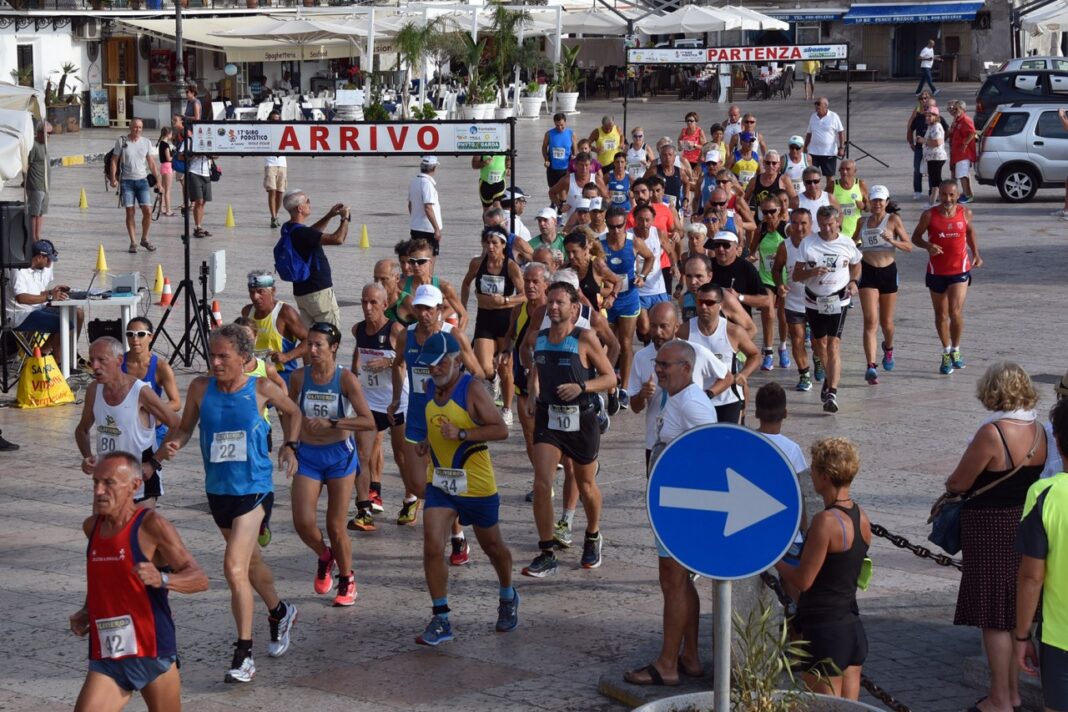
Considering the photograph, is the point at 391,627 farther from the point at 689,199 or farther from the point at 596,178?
the point at 689,199

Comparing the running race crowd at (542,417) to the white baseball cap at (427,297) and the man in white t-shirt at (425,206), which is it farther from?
the man in white t-shirt at (425,206)

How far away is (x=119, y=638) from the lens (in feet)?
21.1

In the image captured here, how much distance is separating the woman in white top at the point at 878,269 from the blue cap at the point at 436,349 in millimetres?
6593

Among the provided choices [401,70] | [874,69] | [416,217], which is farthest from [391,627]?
[874,69]

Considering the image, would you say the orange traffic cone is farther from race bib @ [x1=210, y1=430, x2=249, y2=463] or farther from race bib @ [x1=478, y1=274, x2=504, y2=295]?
race bib @ [x1=210, y1=430, x2=249, y2=463]

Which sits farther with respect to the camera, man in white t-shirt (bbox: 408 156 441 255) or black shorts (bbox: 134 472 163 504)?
man in white t-shirt (bbox: 408 156 441 255)

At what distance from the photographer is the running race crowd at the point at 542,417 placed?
650 cm

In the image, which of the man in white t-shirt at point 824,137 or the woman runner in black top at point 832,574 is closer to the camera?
the woman runner in black top at point 832,574

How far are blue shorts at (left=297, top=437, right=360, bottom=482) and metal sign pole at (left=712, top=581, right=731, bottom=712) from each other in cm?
409

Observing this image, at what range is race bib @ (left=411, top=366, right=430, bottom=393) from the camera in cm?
957

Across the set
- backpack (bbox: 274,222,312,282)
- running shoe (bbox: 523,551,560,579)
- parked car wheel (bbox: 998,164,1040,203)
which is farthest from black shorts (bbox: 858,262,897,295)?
parked car wheel (bbox: 998,164,1040,203)

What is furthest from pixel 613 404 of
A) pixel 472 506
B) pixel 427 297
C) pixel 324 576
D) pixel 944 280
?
pixel 472 506

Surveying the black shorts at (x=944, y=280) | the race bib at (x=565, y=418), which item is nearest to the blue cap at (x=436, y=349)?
the race bib at (x=565, y=418)

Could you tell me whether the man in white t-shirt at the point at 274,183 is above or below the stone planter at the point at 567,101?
below
